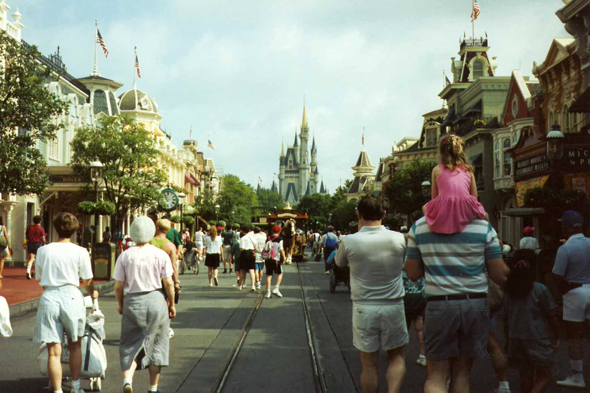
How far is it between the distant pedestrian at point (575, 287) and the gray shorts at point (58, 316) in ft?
15.3

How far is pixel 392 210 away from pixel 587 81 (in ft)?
108

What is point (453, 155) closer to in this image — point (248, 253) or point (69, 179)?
point (248, 253)

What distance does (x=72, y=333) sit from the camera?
5.98 m

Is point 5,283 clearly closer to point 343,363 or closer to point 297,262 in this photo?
point 343,363

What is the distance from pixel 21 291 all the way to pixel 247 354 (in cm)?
898

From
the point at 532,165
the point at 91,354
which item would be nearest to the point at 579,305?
the point at 91,354

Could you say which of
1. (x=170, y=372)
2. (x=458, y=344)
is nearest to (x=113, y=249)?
(x=170, y=372)

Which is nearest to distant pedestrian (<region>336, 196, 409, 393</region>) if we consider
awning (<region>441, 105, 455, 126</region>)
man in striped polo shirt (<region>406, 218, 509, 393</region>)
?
man in striped polo shirt (<region>406, 218, 509, 393</region>)

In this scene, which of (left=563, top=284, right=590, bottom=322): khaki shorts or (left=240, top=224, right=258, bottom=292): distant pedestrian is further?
(left=240, top=224, right=258, bottom=292): distant pedestrian

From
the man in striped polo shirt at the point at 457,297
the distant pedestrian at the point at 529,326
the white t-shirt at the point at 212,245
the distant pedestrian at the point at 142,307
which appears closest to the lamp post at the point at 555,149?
the white t-shirt at the point at 212,245

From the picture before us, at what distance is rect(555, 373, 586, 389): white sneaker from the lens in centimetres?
661

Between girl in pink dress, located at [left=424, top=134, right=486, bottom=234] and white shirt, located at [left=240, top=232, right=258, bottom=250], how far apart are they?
1232 cm

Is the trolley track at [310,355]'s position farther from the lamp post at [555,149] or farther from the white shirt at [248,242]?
the lamp post at [555,149]

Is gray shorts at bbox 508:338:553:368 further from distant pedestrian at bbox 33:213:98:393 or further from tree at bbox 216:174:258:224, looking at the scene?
tree at bbox 216:174:258:224
